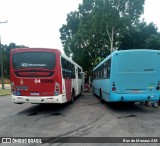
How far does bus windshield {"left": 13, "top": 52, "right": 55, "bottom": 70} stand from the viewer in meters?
11.5

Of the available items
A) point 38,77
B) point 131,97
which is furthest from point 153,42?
point 38,77

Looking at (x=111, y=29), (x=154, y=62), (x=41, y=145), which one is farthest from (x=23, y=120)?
(x=111, y=29)

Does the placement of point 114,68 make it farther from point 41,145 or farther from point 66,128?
point 41,145

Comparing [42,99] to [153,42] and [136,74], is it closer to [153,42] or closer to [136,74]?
[136,74]

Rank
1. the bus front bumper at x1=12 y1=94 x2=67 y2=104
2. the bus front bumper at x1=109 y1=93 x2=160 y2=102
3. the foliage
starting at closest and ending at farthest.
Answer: the bus front bumper at x1=12 y1=94 x2=67 y2=104 < the bus front bumper at x1=109 y1=93 x2=160 y2=102 < the foliage

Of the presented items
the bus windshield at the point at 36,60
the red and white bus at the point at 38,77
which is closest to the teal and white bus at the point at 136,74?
the red and white bus at the point at 38,77

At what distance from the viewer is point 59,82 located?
11492mm

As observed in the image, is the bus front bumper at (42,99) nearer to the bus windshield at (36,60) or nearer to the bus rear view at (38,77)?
the bus rear view at (38,77)

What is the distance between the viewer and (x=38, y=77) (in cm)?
1148

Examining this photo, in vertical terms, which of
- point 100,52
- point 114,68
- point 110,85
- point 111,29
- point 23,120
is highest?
point 111,29

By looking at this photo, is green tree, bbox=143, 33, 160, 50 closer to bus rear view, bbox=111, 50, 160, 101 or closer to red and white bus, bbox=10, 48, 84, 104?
bus rear view, bbox=111, 50, 160, 101

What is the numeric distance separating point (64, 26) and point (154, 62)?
1320 inches

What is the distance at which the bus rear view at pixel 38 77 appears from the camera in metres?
11.4

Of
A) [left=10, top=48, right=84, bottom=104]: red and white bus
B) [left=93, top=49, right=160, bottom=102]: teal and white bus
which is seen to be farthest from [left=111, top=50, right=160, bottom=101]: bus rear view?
[left=10, top=48, right=84, bottom=104]: red and white bus
